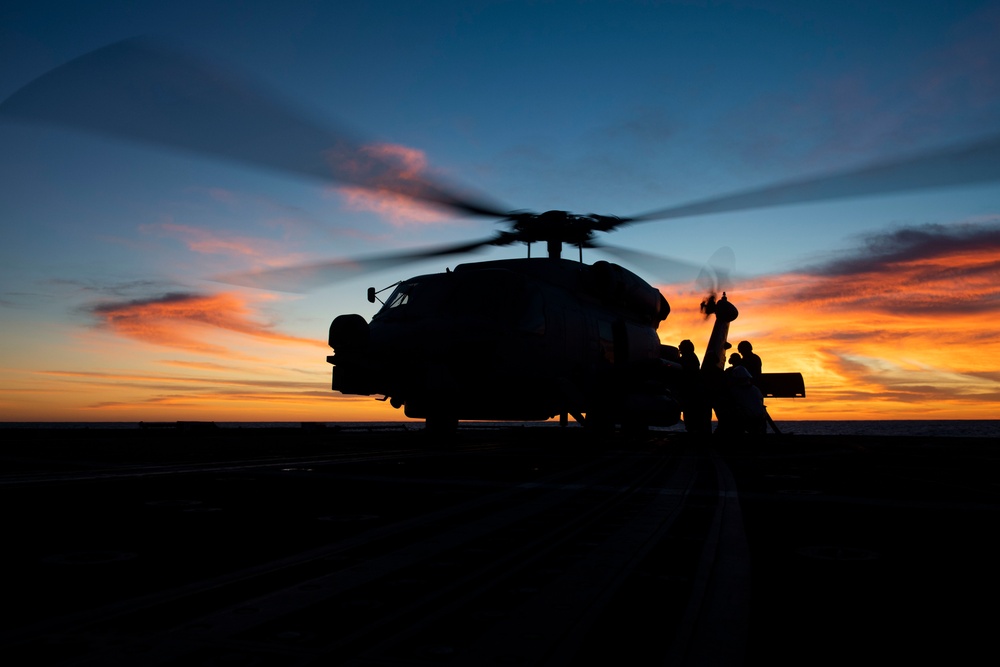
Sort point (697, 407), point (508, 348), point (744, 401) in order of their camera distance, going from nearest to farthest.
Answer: point (508, 348) → point (744, 401) → point (697, 407)

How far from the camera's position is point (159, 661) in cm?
206

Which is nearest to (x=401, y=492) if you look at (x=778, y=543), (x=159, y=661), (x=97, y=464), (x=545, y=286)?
(x=778, y=543)

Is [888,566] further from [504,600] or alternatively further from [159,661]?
[159,661]

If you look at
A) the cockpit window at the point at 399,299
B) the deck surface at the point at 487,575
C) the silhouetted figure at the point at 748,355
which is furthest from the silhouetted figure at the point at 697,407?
the deck surface at the point at 487,575

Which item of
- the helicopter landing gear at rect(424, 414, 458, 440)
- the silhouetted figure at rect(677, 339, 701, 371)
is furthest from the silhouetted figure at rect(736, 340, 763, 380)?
the helicopter landing gear at rect(424, 414, 458, 440)

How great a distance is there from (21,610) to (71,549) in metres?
1.32

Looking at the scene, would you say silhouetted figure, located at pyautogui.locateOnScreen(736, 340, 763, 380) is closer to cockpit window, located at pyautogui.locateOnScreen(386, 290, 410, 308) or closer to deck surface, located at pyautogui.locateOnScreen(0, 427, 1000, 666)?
cockpit window, located at pyautogui.locateOnScreen(386, 290, 410, 308)

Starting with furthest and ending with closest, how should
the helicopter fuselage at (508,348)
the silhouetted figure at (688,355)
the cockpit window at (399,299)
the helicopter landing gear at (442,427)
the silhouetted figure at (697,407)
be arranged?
the silhouetted figure at (688,355) < the silhouetted figure at (697,407) < the helicopter landing gear at (442,427) < the cockpit window at (399,299) < the helicopter fuselage at (508,348)

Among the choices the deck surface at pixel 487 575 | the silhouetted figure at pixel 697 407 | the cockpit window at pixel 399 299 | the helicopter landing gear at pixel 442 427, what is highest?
the cockpit window at pixel 399 299

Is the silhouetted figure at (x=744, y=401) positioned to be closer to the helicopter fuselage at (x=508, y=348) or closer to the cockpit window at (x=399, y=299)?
the helicopter fuselage at (x=508, y=348)

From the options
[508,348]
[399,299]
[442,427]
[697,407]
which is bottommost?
[442,427]

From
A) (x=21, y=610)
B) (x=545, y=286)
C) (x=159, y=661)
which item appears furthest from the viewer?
(x=545, y=286)

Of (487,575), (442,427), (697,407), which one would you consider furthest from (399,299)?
(697,407)

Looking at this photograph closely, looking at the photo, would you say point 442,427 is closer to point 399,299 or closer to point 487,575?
point 399,299
